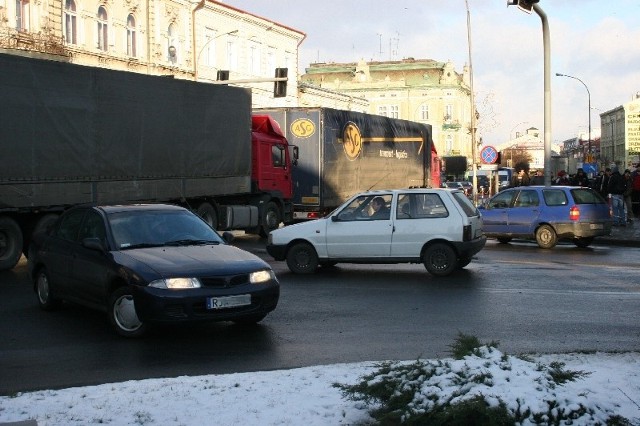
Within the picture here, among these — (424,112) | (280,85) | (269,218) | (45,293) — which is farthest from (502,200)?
(424,112)

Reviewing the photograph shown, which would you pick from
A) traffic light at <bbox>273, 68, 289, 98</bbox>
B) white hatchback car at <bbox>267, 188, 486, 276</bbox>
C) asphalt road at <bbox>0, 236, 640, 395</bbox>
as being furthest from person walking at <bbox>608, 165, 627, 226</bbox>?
white hatchback car at <bbox>267, 188, 486, 276</bbox>

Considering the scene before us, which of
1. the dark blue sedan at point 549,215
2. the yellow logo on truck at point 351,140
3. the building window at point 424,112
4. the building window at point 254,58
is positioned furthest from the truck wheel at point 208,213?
the building window at point 424,112

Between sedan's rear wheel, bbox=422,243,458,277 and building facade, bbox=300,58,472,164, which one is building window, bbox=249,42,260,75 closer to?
sedan's rear wheel, bbox=422,243,458,277

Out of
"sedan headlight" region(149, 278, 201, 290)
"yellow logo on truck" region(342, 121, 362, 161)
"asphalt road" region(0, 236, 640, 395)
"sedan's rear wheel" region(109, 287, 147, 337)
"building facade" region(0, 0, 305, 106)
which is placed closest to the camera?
"asphalt road" region(0, 236, 640, 395)

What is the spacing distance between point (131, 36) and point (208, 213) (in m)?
24.4

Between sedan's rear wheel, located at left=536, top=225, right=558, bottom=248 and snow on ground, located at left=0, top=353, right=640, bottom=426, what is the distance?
14256 mm

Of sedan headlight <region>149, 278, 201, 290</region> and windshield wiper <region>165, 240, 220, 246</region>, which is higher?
windshield wiper <region>165, 240, 220, 246</region>

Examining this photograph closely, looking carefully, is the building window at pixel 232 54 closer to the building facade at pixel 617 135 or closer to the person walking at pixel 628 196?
the person walking at pixel 628 196

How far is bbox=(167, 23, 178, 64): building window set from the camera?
150 ft

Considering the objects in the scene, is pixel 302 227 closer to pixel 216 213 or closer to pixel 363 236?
pixel 363 236

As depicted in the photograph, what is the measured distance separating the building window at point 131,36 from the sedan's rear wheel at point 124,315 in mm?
35766

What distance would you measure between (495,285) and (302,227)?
3696 millimetres

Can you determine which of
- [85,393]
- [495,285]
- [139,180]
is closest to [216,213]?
[139,180]

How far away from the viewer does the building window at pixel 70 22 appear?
38.3 metres
